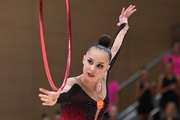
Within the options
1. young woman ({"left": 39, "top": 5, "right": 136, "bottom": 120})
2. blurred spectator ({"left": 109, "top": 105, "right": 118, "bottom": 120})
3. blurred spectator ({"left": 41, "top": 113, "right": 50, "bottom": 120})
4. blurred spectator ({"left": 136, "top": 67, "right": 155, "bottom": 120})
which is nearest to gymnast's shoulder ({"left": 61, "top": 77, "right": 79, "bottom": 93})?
young woman ({"left": 39, "top": 5, "right": 136, "bottom": 120})

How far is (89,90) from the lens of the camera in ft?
7.70

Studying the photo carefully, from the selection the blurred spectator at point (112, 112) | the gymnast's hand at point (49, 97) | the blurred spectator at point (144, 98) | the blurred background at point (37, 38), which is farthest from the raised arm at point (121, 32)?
Answer: the blurred spectator at point (144, 98)

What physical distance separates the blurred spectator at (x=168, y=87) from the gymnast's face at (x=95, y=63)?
2571 millimetres

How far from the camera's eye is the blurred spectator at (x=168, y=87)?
4725 millimetres

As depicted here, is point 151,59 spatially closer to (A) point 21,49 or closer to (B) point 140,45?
(B) point 140,45

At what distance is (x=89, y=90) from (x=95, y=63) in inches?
8.0

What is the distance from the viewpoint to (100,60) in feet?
7.29

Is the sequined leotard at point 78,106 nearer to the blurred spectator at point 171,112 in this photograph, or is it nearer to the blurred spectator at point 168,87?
the blurred spectator at point 171,112

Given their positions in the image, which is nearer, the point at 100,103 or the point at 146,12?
the point at 100,103

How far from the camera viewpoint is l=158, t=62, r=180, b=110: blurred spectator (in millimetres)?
4725

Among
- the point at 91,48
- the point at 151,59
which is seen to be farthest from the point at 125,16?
the point at 151,59

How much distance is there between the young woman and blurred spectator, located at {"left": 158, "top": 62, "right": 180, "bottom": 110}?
2.43 metres

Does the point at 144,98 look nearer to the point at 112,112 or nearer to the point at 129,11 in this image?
the point at 112,112

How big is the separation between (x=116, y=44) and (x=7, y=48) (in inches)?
29.3
